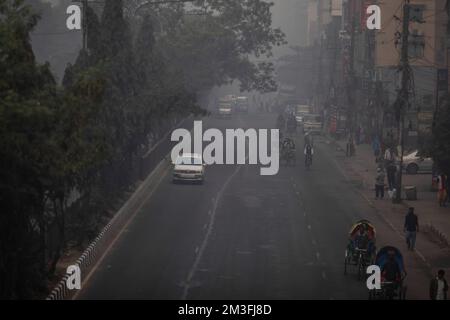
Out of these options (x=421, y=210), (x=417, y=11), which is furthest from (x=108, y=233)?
(x=417, y=11)

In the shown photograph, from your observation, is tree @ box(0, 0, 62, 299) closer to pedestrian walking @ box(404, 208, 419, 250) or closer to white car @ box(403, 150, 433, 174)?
Answer: pedestrian walking @ box(404, 208, 419, 250)

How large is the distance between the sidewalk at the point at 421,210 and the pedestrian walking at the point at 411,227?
42cm

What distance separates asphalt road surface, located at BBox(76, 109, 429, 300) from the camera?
3241 centimetres

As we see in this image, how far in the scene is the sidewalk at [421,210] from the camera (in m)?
40.7

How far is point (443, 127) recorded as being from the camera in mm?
53219

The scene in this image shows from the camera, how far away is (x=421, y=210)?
52.2 m

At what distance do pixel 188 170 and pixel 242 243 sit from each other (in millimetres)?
19670

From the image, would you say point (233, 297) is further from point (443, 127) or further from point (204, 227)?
point (443, 127)

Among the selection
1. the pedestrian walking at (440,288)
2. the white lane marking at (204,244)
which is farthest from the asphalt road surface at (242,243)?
the pedestrian walking at (440,288)

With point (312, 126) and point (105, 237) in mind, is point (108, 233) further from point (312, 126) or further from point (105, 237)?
point (312, 126)

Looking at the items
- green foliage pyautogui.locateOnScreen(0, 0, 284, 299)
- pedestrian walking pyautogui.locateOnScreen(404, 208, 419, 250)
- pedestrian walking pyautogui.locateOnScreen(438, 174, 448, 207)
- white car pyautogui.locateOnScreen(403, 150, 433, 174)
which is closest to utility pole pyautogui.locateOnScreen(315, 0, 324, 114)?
white car pyautogui.locateOnScreen(403, 150, 433, 174)

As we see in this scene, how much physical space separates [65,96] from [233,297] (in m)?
6.75

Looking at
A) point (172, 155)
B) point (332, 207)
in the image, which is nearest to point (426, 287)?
point (332, 207)

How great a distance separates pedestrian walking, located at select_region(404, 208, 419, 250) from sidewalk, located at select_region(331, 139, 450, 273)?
424mm
